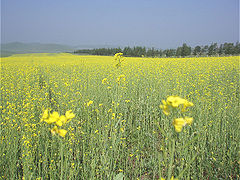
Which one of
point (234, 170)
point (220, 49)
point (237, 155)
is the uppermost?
point (220, 49)

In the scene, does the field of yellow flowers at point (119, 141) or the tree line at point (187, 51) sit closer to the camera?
the field of yellow flowers at point (119, 141)

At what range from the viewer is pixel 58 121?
0.89 m

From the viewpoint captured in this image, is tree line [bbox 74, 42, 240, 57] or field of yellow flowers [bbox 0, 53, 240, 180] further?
tree line [bbox 74, 42, 240, 57]

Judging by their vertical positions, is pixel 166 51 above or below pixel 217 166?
above

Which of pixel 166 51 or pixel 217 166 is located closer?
pixel 217 166

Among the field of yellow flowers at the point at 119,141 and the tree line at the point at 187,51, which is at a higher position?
the tree line at the point at 187,51

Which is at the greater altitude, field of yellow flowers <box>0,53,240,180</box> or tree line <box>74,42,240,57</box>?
tree line <box>74,42,240,57</box>

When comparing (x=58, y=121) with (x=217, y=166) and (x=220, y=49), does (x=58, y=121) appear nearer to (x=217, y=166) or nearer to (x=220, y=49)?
(x=217, y=166)

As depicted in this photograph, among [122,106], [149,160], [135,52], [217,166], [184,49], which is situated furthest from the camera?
[135,52]

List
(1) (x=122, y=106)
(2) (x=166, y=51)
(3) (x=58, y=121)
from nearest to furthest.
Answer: (3) (x=58, y=121) → (1) (x=122, y=106) → (2) (x=166, y=51)

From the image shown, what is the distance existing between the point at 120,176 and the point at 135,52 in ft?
138

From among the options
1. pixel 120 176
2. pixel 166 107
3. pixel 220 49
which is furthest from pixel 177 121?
pixel 220 49

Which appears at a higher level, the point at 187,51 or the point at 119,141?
the point at 187,51

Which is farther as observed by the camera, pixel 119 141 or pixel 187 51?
A: pixel 187 51
